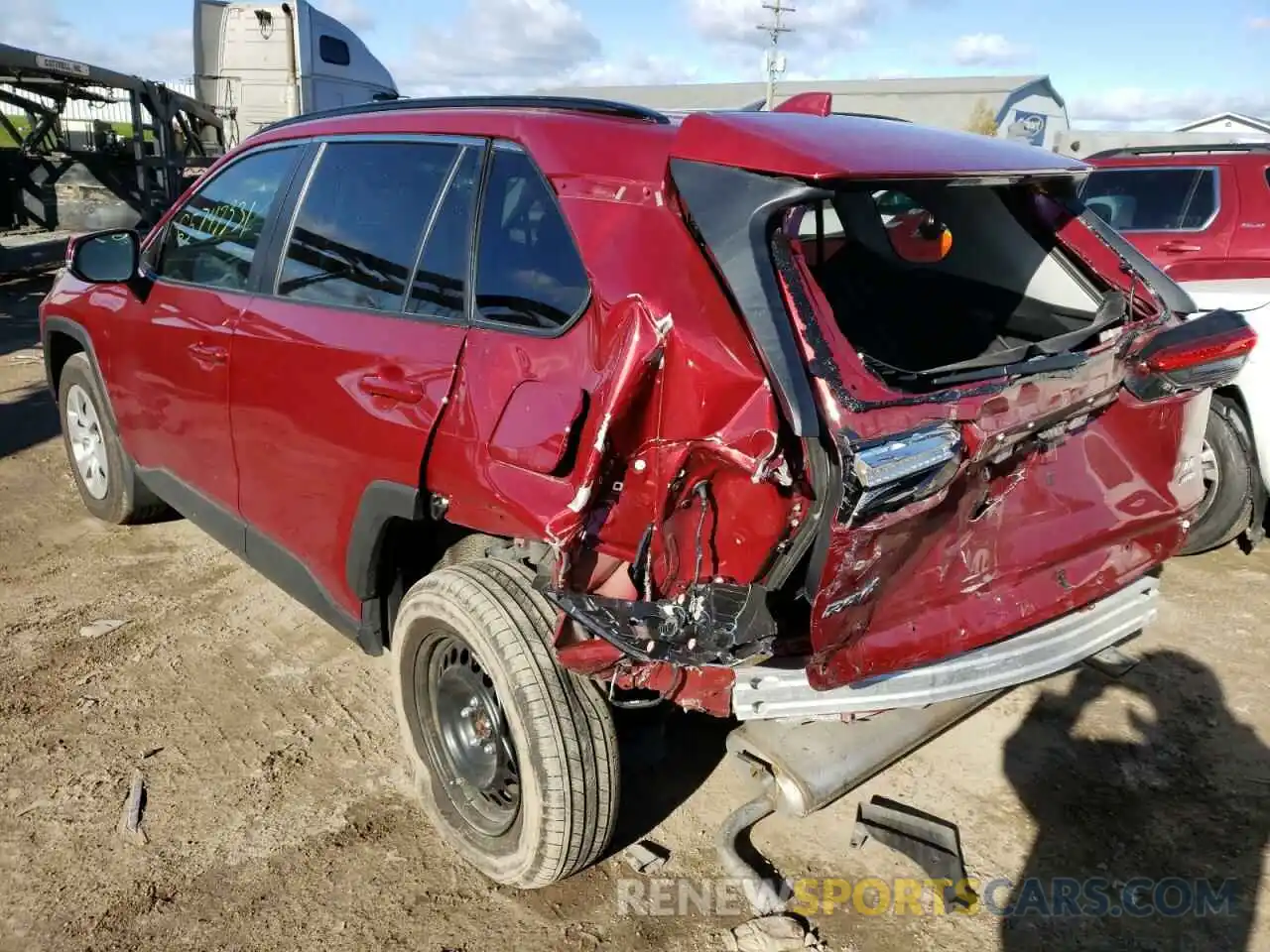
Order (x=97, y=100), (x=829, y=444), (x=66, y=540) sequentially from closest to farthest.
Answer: (x=829, y=444)
(x=66, y=540)
(x=97, y=100)

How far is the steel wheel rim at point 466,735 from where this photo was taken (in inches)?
101

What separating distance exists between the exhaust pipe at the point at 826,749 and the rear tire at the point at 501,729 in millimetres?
397

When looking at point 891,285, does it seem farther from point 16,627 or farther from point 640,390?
point 16,627

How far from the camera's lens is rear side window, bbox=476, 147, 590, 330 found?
2.29 metres

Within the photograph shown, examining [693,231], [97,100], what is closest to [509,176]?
[693,231]

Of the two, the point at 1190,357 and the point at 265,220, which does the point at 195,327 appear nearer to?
the point at 265,220

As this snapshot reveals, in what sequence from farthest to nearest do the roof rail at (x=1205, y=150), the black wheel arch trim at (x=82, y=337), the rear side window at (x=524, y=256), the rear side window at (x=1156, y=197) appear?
the roof rail at (x=1205, y=150) < the rear side window at (x=1156, y=197) < the black wheel arch trim at (x=82, y=337) < the rear side window at (x=524, y=256)

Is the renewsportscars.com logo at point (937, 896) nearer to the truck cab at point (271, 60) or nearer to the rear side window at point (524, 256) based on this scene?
the rear side window at point (524, 256)

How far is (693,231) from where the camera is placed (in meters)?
2.13

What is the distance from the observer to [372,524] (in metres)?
2.73

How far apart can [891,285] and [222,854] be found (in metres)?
2.73

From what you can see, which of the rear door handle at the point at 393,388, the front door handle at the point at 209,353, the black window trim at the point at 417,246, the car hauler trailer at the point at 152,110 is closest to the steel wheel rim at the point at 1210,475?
the black window trim at the point at 417,246

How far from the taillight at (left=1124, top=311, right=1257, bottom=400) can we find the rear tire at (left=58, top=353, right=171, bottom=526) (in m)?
4.05

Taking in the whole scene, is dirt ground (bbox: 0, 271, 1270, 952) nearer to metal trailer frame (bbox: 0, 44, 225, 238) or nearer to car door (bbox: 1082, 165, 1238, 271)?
car door (bbox: 1082, 165, 1238, 271)
